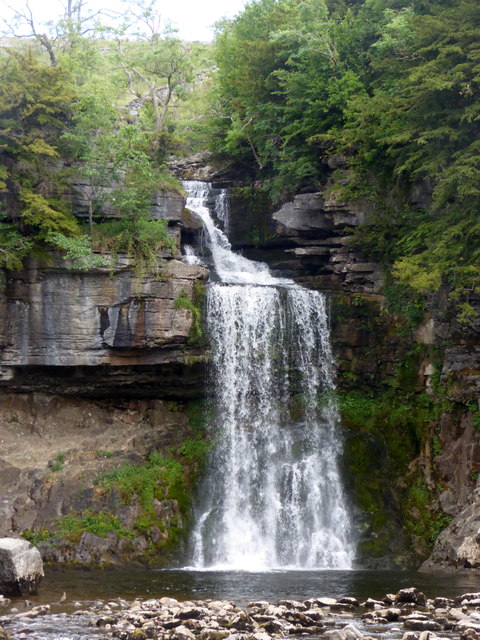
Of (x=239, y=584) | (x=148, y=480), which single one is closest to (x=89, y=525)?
(x=148, y=480)

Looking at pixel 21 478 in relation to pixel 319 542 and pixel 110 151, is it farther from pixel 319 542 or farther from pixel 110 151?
pixel 110 151

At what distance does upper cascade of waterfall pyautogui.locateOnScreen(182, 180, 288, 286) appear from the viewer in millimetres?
28161

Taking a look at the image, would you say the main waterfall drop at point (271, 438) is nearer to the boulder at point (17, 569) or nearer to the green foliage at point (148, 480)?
the green foliage at point (148, 480)

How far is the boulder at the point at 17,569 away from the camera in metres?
15.6

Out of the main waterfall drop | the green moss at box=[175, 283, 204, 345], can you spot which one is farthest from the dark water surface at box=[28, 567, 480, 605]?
the green moss at box=[175, 283, 204, 345]

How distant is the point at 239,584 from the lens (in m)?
17.5

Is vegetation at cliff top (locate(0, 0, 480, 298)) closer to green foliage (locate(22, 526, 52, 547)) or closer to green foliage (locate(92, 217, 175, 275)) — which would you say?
green foliage (locate(92, 217, 175, 275))

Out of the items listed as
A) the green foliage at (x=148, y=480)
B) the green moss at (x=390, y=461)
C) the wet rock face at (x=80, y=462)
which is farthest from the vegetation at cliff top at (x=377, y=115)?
the wet rock face at (x=80, y=462)

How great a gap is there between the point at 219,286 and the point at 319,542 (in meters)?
8.85

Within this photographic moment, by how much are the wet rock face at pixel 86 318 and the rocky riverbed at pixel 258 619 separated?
9.94 m

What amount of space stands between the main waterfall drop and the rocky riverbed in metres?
7.28

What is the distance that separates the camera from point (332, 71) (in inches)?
1158

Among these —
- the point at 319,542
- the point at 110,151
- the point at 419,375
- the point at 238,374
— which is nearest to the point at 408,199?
the point at 419,375

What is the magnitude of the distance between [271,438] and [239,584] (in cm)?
733
